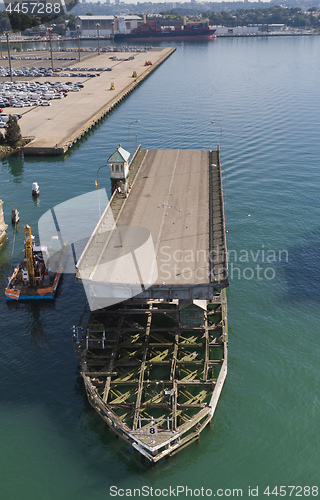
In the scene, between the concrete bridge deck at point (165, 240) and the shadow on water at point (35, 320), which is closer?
the concrete bridge deck at point (165, 240)

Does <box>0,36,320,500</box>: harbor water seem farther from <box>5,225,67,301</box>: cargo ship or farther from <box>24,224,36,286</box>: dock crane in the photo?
<box>24,224,36,286</box>: dock crane

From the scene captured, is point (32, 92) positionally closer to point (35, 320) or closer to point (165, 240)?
point (35, 320)

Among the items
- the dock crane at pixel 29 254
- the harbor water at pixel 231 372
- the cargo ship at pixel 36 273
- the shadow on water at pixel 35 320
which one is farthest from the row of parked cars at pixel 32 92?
the shadow on water at pixel 35 320

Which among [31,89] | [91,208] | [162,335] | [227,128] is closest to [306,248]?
[162,335]

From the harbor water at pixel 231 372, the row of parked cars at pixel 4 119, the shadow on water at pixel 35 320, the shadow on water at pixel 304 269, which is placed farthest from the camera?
the row of parked cars at pixel 4 119

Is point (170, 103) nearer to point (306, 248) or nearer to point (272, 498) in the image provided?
point (306, 248)

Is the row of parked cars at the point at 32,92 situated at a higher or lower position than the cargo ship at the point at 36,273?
higher

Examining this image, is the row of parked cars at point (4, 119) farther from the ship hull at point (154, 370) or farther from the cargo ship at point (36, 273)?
the ship hull at point (154, 370)

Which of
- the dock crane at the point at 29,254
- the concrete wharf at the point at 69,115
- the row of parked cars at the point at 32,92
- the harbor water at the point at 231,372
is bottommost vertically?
the harbor water at the point at 231,372
